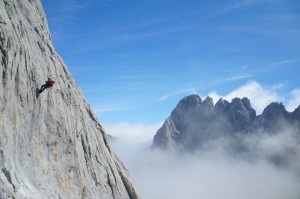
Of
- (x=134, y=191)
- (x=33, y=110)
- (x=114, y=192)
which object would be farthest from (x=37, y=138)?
(x=134, y=191)

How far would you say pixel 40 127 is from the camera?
29.0 m

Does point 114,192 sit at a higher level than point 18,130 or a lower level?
lower

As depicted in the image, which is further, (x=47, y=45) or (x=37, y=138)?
(x=47, y=45)

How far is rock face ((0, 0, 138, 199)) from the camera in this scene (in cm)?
2505

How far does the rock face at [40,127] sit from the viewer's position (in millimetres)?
25047

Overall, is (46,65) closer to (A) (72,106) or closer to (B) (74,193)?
(A) (72,106)

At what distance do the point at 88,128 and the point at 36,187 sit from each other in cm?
1194

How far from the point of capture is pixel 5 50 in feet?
83.5

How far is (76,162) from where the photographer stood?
107ft

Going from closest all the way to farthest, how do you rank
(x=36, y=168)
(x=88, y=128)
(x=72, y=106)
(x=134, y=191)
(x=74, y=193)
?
(x=36, y=168) < (x=74, y=193) < (x=72, y=106) < (x=88, y=128) < (x=134, y=191)

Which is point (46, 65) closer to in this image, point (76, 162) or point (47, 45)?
point (47, 45)

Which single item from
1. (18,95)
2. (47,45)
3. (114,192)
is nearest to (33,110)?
(18,95)

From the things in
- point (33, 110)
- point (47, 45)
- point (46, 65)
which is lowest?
point (33, 110)

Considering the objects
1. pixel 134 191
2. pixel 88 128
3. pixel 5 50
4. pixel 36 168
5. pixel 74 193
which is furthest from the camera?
pixel 134 191
